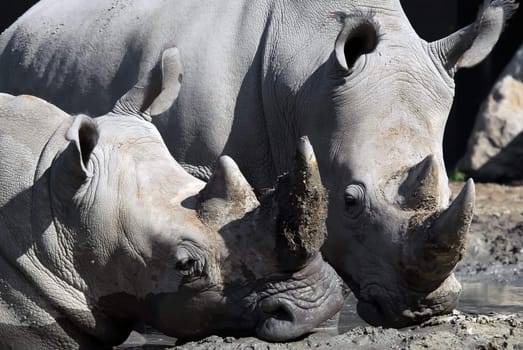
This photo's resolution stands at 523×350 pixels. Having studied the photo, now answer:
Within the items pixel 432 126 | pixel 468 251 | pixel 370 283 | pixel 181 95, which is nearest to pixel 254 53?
pixel 181 95

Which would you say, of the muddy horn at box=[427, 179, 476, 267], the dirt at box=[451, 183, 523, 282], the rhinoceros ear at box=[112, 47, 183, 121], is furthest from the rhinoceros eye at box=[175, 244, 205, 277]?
the dirt at box=[451, 183, 523, 282]

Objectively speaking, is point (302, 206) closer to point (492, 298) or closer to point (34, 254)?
point (34, 254)

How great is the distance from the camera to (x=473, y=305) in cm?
749

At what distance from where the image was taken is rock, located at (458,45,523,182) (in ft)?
39.7

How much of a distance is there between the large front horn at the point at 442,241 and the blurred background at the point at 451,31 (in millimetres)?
8022

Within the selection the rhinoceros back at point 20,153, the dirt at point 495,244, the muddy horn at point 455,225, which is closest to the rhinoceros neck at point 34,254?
the rhinoceros back at point 20,153

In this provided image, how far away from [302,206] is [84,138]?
0.83m

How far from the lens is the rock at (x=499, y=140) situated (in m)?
12.1

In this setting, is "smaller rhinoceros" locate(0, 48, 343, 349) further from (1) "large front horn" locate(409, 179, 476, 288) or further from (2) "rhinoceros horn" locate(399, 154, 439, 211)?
(2) "rhinoceros horn" locate(399, 154, 439, 211)

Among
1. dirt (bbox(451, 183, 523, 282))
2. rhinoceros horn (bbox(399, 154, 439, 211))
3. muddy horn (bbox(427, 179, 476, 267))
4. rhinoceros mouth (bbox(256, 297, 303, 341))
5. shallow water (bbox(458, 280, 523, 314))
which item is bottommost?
dirt (bbox(451, 183, 523, 282))

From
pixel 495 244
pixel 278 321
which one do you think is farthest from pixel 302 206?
pixel 495 244

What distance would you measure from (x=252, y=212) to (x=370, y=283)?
118cm

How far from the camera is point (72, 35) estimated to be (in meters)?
7.29

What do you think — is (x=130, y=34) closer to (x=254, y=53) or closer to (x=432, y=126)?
(x=254, y=53)
